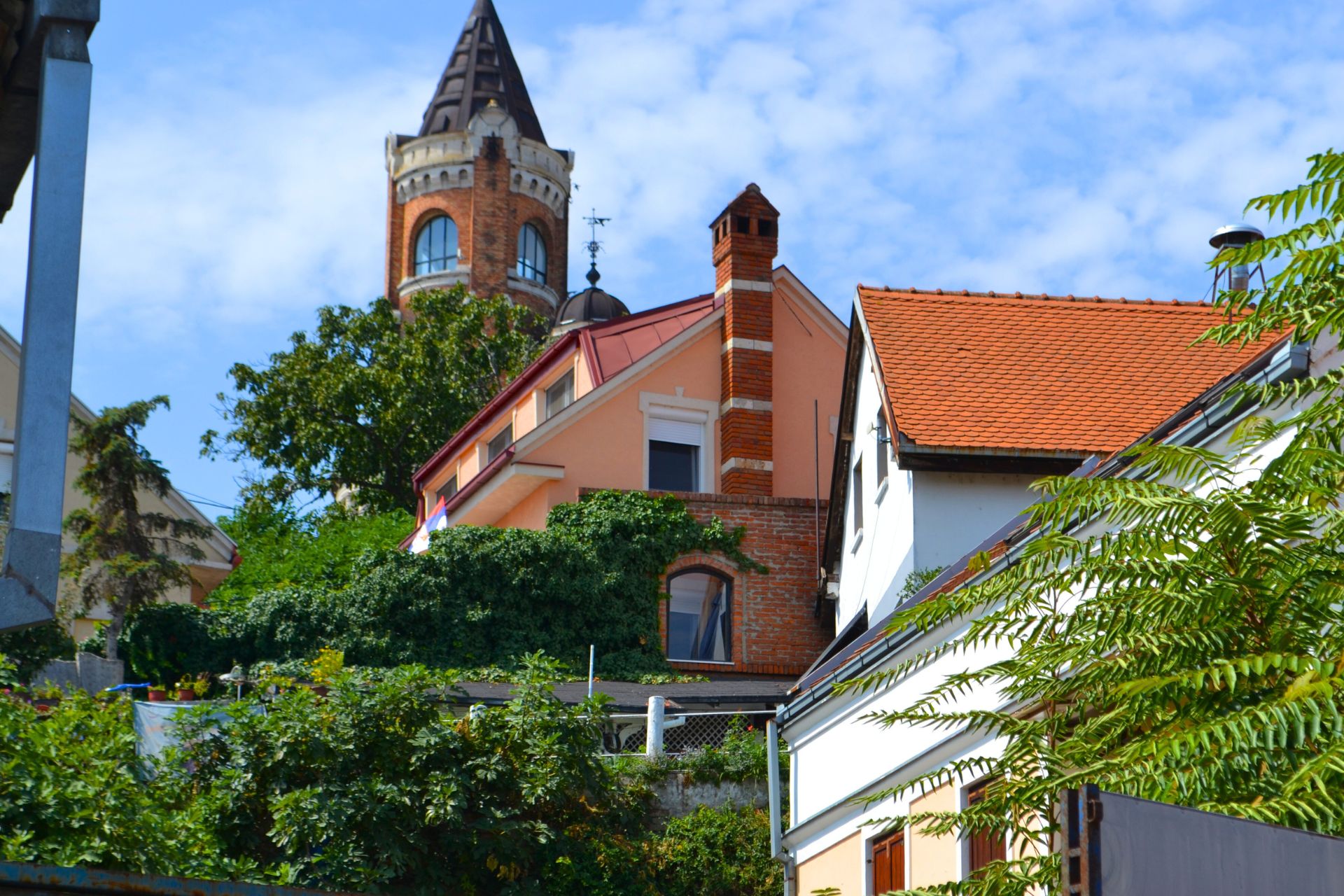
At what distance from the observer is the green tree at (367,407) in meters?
51.2

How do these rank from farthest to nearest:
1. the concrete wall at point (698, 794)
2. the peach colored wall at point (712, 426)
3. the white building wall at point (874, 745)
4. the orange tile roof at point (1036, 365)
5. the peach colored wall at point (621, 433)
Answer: the peach colored wall at point (712, 426) → the peach colored wall at point (621, 433) → the orange tile roof at point (1036, 365) → the concrete wall at point (698, 794) → the white building wall at point (874, 745)

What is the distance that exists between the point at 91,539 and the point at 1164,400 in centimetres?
1763

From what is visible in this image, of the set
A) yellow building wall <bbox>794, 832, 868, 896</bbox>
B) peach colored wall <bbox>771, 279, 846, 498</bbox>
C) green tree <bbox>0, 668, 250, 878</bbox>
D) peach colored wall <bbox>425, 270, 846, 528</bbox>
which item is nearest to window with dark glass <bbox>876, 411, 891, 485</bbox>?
yellow building wall <bbox>794, 832, 868, 896</bbox>

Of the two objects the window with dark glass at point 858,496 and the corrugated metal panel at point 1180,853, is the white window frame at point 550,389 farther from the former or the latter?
the corrugated metal panel at point 1180,853

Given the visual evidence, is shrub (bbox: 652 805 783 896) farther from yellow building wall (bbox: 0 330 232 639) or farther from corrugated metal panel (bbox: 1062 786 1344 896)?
yellow building wall (bbox: 0 330 232 639)

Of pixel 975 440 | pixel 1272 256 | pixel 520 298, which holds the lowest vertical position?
pixel 1272 256

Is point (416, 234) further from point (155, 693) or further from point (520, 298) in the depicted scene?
point (155, 693)

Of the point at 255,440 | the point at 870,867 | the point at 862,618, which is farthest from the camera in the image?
the point at 255,440

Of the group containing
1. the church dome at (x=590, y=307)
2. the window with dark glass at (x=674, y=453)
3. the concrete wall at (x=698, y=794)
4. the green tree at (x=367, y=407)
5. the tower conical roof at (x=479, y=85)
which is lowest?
the concrete wall at (x=698, y=794)

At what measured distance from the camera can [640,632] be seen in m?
28.4

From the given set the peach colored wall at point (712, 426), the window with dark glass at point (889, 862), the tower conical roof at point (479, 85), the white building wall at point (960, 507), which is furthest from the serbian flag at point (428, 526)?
the tower conical roof at point (479, 85)

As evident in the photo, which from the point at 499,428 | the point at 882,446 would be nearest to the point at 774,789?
the point at 882,446

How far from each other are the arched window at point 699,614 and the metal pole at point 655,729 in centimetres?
830

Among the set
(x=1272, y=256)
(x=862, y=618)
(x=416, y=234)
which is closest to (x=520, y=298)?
(x=416, y=234)
